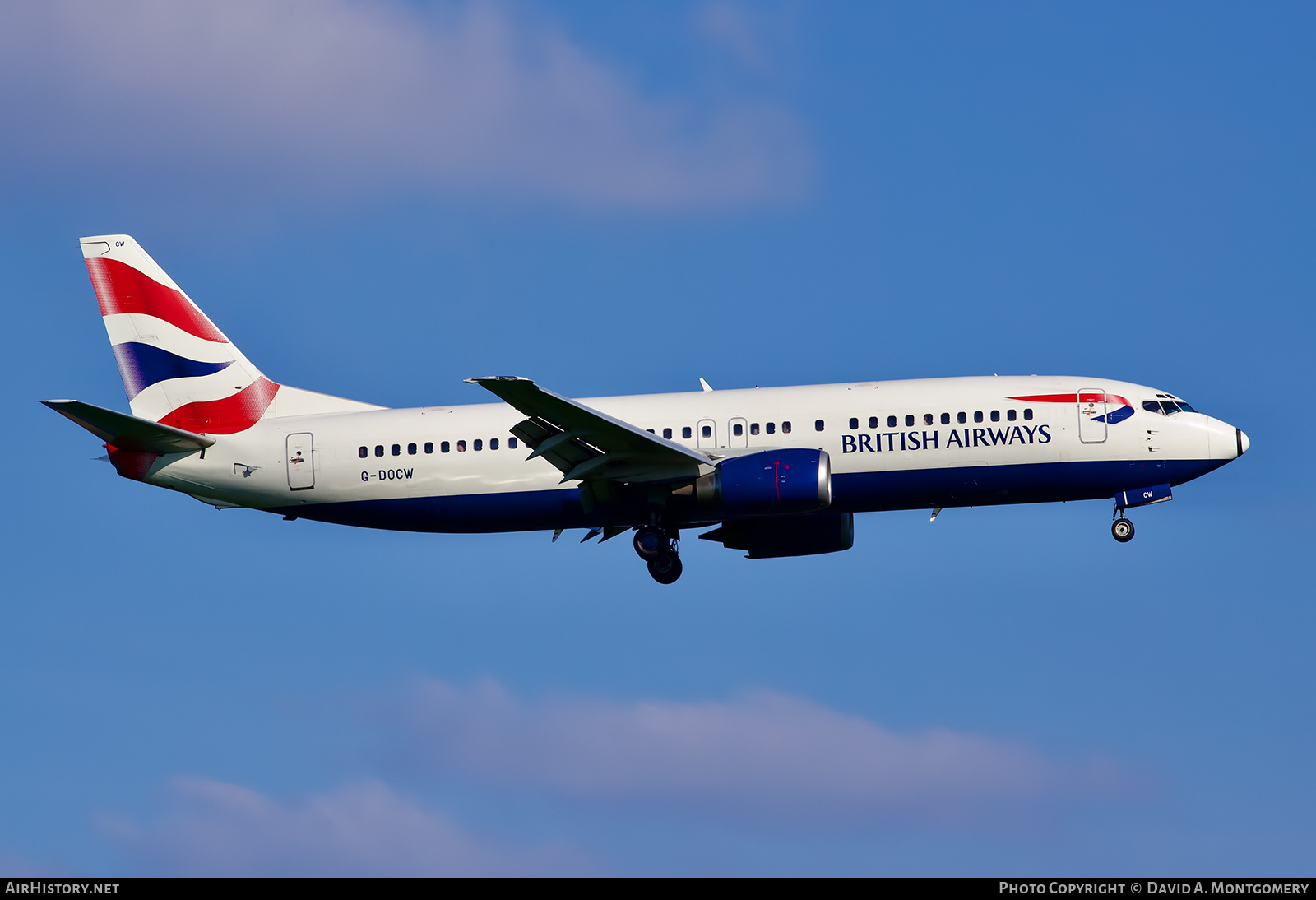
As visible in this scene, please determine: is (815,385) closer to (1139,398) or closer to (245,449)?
(1139,398)

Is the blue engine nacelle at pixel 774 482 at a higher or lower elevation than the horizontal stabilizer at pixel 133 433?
lower

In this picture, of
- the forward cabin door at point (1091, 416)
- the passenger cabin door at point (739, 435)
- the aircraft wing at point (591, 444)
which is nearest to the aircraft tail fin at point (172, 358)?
the aircraft wing at point (591, 444)

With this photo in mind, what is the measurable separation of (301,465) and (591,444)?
845 centimetres

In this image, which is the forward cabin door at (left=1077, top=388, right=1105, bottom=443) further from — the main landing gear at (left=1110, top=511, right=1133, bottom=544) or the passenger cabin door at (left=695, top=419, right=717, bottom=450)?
the passenger cabin door at (left=695, top=419, right=717, bottom=450)

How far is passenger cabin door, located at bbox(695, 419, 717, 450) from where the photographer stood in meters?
41.7

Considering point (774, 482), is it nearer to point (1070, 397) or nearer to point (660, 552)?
point (660, 552)

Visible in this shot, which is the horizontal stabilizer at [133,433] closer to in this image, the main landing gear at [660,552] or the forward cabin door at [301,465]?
the forward cabin door at [301,465]

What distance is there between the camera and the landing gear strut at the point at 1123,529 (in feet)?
136

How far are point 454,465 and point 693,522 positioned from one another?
6397mm

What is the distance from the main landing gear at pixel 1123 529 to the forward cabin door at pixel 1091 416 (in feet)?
7.23

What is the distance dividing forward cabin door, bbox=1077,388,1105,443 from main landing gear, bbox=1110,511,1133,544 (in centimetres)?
220

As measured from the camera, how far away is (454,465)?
42.6 m

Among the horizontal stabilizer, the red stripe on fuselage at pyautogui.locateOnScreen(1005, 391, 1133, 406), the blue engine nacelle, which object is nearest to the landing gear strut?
the red stripe on fuselage at pyautogui.locateOnScreen(1005, 391, 1133, 406)

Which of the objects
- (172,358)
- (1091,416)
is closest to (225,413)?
(172,358)
